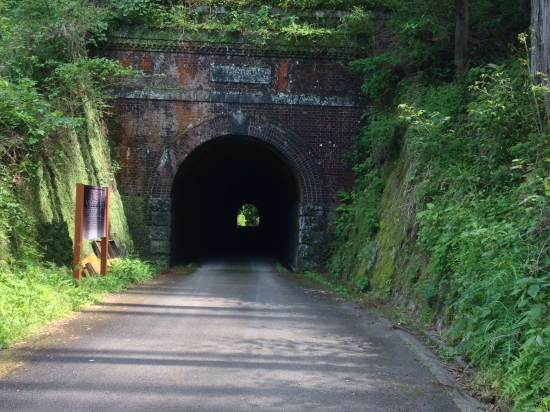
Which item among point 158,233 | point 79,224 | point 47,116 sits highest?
point 47,116

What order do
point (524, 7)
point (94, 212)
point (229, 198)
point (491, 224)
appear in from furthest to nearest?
point (229, 198)
point (524, 7)
point (94, 212)
point (491, 224)

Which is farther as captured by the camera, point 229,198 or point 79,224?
point 229,198

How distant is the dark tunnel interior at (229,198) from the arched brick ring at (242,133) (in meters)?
0.32

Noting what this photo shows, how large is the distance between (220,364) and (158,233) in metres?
9.19

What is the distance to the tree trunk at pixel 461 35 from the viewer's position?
10477 millimetres

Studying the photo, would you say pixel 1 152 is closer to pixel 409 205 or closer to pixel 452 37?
pixel 409 205

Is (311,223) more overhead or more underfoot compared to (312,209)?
more underfoot

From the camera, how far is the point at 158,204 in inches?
554

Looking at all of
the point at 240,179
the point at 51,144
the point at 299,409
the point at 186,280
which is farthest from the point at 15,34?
the point at 240,179

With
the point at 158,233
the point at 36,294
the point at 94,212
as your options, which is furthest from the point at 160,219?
the point at 36,294

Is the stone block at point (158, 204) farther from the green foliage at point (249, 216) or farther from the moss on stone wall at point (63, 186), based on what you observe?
the green foliage at point (249, 216)

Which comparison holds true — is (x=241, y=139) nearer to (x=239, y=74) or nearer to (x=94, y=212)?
(x=239, y=74)

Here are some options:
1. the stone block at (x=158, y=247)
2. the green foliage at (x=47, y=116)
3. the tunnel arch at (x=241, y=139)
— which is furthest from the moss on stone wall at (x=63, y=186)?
the tunnel arch at (x=241, y=139)

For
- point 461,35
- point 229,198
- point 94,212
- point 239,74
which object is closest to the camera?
point 94,212
